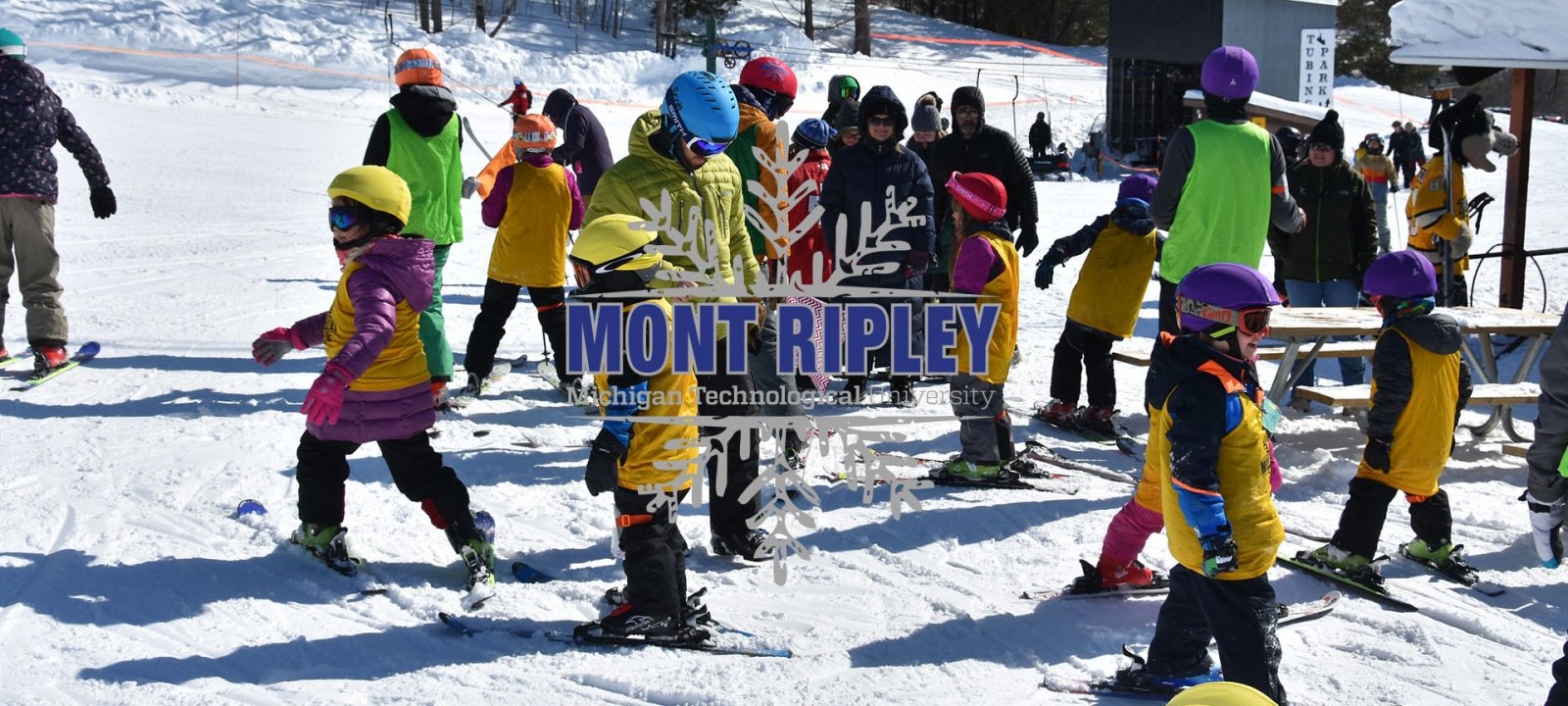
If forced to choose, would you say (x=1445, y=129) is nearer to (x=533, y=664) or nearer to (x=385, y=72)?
(x=533, y=664)

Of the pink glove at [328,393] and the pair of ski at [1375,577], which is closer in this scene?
the pink glove at [328,393]

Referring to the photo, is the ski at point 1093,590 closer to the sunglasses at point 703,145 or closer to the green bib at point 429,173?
the sunglasses at point 703,145

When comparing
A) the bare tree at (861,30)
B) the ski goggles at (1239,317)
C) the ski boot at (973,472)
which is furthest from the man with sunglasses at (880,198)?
the bare tree at (861,30)

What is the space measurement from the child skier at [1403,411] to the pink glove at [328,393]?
3.61 meters

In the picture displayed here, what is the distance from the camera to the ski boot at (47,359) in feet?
22.6

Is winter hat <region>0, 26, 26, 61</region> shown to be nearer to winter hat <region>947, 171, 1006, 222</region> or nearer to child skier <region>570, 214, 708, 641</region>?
child skier <region>570, 214, 708, 641</region>

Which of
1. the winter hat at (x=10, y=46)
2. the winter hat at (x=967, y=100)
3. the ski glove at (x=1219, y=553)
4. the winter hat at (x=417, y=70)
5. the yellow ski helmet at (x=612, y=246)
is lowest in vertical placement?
the ski glove at (x=1219, y=553)

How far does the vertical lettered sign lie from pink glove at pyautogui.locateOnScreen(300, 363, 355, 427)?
88.6ft

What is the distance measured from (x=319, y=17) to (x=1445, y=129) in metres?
29.7

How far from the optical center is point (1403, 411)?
4.91 m

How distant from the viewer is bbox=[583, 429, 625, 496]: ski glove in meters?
3.79

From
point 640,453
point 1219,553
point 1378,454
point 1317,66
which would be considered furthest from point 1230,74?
point 1317,66

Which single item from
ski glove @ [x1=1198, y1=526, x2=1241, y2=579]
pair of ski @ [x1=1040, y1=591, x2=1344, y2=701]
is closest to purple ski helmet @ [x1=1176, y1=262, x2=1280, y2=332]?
ski glove @ [x1=1198, y1=526, x2=1241, y2=579]

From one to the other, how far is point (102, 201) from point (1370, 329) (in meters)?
6.89
